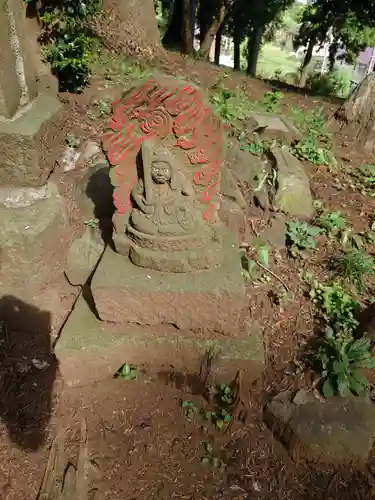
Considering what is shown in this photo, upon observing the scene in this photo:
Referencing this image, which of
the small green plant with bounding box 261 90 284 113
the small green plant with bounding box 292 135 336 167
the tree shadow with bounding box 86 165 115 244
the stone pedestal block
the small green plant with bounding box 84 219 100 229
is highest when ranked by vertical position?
the stone pedestal block

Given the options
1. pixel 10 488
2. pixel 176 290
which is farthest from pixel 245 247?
pixel 10 488

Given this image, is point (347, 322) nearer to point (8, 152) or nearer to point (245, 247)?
point (245, 247)

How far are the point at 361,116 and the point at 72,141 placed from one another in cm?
460

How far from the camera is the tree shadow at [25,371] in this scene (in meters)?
2.55

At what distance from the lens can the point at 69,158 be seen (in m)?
4.37

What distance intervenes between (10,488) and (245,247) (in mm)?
2815

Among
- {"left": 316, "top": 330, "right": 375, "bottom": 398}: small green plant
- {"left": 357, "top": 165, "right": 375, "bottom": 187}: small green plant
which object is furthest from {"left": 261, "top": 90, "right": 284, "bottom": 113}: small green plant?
{"left": 316, "top": 330, "right": 375, "bottom": 398}: small green plant

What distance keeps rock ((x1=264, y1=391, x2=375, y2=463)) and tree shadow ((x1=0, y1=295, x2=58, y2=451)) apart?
64.2 inches

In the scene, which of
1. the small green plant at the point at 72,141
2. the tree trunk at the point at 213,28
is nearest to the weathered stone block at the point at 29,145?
the small green plant at the point at 72,141

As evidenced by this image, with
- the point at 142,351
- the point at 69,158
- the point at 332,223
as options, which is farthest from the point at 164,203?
the point at 332,223

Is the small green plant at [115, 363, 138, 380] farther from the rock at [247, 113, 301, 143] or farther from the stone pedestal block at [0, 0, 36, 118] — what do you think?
the rock at [247, 113, 301, 143]

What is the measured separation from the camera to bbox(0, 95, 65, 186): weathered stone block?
301 cm

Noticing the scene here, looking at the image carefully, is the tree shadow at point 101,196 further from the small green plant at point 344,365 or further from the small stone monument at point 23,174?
the small green plant at point 344,365

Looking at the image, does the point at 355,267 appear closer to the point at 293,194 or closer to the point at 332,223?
the point at 332,223
